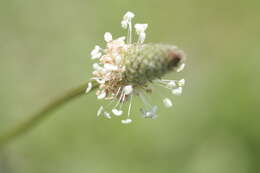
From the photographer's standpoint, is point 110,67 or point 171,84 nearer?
point 110,67

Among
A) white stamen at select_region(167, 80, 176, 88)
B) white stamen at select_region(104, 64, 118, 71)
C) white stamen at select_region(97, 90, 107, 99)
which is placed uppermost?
white stamen at select_region(104, 64, 118, 71)

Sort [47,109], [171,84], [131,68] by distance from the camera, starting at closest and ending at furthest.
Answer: [131,68] < [171,84] < [47,109]

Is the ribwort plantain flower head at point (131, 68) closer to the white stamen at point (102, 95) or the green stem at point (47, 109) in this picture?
the white stamen at point (102, 95)

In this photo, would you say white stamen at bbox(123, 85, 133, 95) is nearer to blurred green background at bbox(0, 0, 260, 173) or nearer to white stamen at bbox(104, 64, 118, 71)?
white stamen at bbox(104, 64, 118, 71)

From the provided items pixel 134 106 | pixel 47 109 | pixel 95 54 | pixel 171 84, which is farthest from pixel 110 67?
pixel 134 106

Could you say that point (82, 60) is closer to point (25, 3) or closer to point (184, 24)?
point (25, 3)

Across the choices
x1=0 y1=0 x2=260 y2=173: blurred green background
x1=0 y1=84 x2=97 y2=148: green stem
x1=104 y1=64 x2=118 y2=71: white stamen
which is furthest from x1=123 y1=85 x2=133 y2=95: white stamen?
x1=0 y1=0 x2=260 y2=173: blurred green background

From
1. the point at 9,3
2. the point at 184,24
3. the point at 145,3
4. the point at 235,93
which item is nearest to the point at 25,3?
the point at 9,3

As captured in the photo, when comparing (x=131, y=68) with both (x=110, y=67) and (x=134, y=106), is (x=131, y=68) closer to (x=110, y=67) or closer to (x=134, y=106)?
(x=110, y=67)
